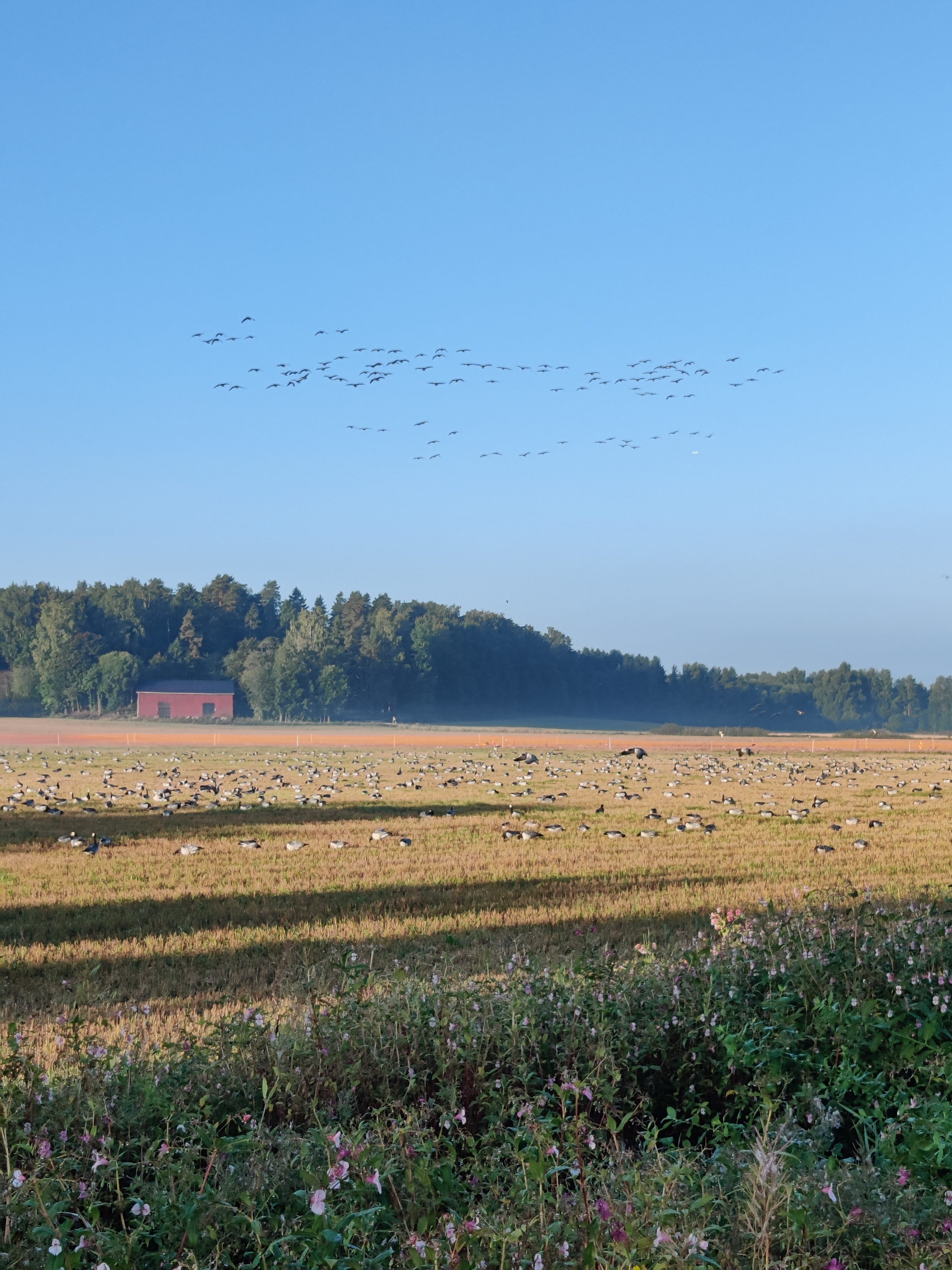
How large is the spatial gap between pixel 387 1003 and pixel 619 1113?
1803 millimetres

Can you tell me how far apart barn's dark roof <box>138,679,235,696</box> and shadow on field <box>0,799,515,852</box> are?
A: 313 ft

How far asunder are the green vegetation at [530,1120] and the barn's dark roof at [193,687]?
377 feet

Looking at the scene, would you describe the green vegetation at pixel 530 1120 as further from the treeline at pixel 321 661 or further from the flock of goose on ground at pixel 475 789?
the treeline at pixel 321 661

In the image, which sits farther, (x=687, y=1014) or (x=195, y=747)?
(x=195, y=747)

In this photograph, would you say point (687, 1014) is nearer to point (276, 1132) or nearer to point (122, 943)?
point (276, 1132)

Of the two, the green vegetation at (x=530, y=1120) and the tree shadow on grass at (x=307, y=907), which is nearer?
the green vegetation at (x=530, y=1120)

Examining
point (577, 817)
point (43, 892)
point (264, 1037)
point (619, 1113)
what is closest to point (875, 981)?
point (619, 1113)

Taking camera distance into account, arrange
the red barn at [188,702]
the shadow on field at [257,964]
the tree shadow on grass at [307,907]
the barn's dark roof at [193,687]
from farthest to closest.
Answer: the barn's dark roof at [193,687] → the red barn at [188,702] → the tree shadow on grass at [307,907] → the shadow on field at [257,964]

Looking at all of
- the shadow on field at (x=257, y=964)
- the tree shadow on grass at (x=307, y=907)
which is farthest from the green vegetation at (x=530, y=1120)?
the tree shadow on grass at (x=307, y=907)

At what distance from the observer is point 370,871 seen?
55.3ft

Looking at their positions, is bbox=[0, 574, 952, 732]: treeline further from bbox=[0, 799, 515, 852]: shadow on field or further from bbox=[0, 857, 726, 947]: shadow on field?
bbox=[0, 857, 726, 947]: shadow on field

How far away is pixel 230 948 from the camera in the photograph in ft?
37.9

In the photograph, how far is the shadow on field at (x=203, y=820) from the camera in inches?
854

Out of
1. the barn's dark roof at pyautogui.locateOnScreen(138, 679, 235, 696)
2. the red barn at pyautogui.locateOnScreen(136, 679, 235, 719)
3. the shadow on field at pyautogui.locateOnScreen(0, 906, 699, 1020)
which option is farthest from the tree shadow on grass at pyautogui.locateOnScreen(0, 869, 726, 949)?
the barn's dark roof at pyautogui.locateOnScreen(138, 679, 235, 696)
